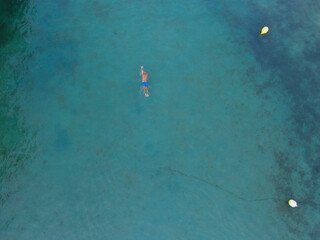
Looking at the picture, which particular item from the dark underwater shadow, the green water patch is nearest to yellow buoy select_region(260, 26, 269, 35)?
the dark underwater shadow

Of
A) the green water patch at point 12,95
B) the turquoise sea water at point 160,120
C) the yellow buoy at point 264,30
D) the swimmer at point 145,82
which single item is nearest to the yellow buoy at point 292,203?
the turquoise sea water at point 160,120

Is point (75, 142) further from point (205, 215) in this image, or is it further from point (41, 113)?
point (205, 215)

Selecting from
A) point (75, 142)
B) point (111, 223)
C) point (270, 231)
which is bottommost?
point (270, 231)

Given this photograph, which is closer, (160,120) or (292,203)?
(292,203)

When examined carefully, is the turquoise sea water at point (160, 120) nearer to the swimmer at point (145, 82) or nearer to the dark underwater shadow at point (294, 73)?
the dark underwater shadow at point (294, 73)

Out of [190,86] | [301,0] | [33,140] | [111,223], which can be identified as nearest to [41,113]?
[33,140]

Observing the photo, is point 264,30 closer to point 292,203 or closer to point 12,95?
point 292,203

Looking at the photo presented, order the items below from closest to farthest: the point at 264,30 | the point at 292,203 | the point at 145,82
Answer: the point at 292,203 → the point at 145,82 → the point at 264,30

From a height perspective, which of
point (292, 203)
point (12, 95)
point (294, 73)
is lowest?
point (292, 203)

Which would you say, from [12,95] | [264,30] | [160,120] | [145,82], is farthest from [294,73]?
[12,95]
